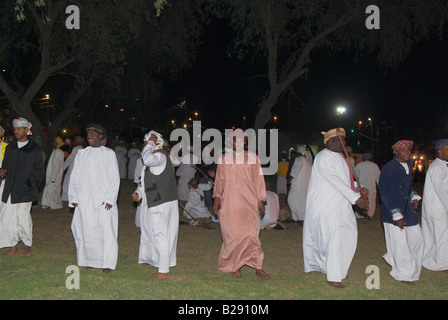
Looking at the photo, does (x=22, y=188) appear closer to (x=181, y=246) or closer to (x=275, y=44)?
(x=181, y=246)

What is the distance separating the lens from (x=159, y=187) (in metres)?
7.29

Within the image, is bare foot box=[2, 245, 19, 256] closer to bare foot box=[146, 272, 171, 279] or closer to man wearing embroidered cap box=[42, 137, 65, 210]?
bare foot box=[146, 272, 171, 279]

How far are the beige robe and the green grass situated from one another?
0.27 meters

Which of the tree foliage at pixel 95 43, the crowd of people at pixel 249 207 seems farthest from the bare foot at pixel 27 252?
the tree foliage at pixel 95 43

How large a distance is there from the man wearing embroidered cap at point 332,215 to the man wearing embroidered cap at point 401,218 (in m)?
0.51

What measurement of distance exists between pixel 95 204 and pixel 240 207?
6.53 feet

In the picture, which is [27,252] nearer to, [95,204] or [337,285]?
[95,204]

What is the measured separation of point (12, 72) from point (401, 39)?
14579 millimetres

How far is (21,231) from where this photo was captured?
335 inches

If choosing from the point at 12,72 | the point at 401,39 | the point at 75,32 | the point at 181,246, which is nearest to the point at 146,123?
the point at 12,72

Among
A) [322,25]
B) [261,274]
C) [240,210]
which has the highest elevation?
[322,25]

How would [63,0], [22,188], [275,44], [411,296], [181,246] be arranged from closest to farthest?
1. [411,296]
2. [22,188]
3. [181,246]
4. [63,0]
5. [275,44]

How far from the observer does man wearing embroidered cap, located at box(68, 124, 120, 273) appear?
A: 7.43 m

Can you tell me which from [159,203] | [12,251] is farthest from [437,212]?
[12,251]
